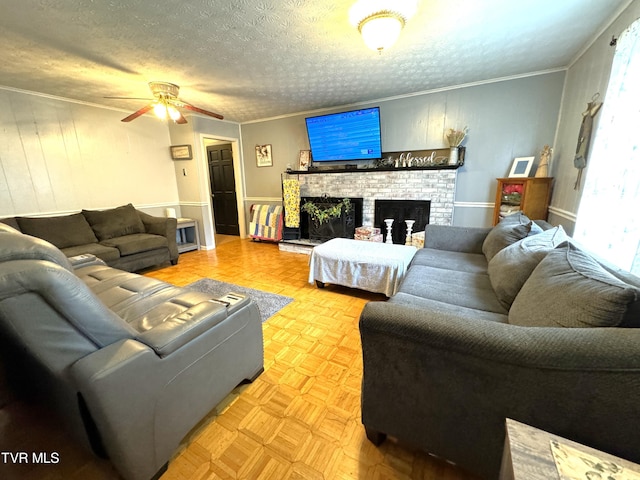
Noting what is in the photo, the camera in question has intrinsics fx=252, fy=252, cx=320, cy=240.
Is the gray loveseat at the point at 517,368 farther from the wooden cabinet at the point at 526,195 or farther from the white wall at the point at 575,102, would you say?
the wooden cabinet at the point at 526,195

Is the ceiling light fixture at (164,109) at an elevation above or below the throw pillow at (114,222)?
above

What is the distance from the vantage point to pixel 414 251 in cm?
252

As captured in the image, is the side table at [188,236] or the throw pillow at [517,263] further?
the side table at [188,236]

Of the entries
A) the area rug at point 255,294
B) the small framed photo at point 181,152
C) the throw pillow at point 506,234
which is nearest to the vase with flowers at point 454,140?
the throw pillow at point 506,234

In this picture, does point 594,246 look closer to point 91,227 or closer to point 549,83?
point 549,83

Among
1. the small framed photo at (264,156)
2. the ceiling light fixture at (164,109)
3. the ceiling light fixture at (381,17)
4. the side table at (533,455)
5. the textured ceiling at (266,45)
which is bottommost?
the side table at (533,455)

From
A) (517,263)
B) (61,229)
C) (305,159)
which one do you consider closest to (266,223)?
(305,159)

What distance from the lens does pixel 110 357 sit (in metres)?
0.84

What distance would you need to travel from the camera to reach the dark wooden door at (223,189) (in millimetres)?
5238

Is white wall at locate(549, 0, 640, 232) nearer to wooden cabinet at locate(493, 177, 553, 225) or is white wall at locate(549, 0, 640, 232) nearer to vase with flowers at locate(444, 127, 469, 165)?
wooden cabinet at locate(493, 177, 553, 225)

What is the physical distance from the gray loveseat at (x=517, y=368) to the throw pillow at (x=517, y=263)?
172mm

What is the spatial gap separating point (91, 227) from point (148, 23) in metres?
2.76

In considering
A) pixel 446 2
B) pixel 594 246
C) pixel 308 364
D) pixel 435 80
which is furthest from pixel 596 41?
pixel 308 364

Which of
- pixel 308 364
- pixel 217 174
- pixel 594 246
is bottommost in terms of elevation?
pixel 308 364
